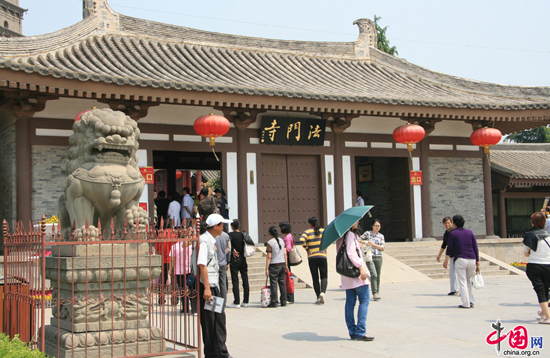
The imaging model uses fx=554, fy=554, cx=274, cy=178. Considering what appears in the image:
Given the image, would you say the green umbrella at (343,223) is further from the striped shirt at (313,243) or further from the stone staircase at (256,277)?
the stone staircase at (256,277)

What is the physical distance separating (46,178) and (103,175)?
6665mm

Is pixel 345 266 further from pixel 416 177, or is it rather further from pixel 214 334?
pixel 416 177

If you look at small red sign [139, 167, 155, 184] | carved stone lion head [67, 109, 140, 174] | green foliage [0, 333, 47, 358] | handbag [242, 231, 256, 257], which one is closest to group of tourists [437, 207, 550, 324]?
handbag [242, 231, 256, 257]

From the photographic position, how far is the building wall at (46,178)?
11078 millimetres

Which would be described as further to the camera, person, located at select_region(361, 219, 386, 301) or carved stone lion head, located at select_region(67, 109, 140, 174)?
person, located at select_region(361, 219, 386, 301)

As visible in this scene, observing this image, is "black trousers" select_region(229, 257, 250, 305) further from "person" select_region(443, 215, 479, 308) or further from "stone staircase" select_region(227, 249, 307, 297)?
"person" select_region(443, 215, 479, 308)

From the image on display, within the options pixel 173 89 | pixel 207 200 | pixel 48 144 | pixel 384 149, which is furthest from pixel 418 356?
pixel 384 149

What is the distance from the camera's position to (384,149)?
14.7 metres

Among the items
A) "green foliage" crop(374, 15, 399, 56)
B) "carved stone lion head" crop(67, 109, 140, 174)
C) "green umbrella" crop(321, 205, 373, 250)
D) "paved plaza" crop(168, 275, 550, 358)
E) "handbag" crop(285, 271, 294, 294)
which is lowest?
"paved plaza" crop(168, 275, 550, 358)

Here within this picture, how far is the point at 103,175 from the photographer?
5.23 metres

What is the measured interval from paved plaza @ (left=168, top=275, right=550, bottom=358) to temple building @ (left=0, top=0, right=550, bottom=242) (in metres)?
4.37

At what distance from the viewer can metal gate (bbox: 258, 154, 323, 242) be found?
13.6 meters

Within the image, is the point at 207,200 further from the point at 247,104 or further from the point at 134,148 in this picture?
the point at 134,148

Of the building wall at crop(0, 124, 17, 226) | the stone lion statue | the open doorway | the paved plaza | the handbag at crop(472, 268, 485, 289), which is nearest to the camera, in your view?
the stone lion statue
